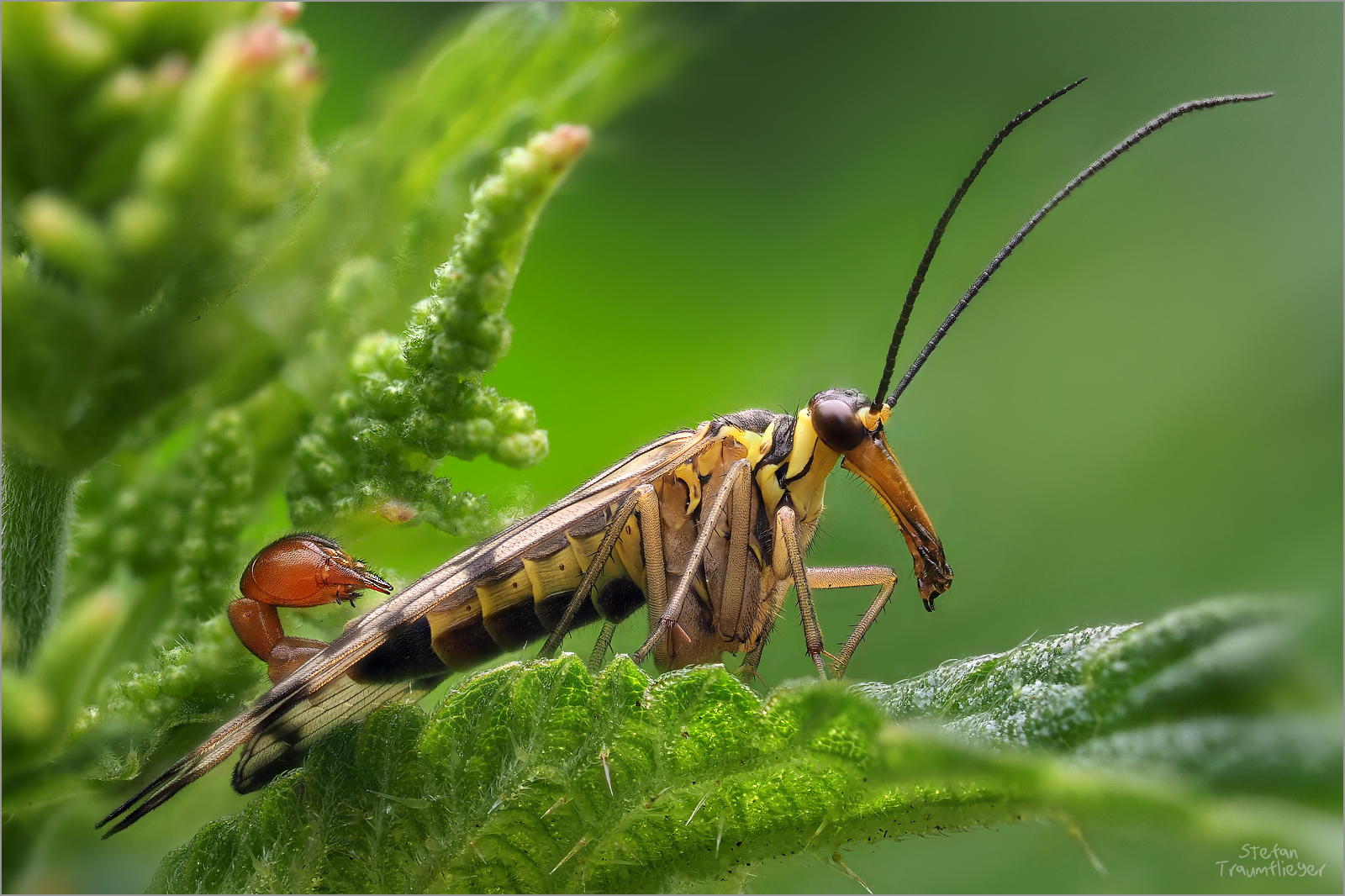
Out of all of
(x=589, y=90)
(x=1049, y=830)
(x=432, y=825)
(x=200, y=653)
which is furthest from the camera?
(x=589, y=90)

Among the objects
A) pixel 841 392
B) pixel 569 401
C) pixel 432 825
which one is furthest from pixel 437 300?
pixel 569 401

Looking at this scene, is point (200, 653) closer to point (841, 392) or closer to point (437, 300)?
point (437, 300)

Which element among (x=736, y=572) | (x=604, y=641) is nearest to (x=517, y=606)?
(x=604, y=641)

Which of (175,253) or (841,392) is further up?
(175,253)

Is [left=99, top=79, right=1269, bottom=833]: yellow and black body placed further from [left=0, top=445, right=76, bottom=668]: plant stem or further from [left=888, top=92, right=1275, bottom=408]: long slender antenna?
[left=0, top=445, right=76, bottom=668]: plant stem

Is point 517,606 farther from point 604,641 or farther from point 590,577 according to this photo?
point 604,641
